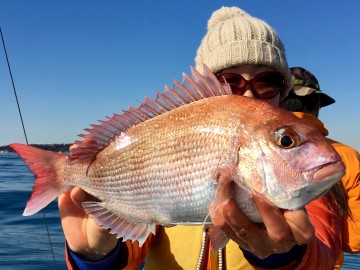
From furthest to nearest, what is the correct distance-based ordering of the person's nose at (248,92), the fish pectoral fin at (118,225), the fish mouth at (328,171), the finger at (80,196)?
the person's nose at (248,92) < the finger at (80,196) < the fish pectoral fin at (118,225) < the fish mouth at (328,171)

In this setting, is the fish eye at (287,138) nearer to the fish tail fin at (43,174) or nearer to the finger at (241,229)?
the finger at (241,229)

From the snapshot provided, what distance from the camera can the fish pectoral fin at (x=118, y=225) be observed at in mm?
2354

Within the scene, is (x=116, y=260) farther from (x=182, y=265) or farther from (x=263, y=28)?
(x=263, y=28)

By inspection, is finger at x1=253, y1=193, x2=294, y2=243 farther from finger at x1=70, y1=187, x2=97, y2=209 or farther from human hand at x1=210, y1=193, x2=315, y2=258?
finger at x1=70, y1=187, x2=97, y2=209

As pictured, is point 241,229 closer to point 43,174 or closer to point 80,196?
point 80,196

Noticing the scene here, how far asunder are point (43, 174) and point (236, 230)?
136 centimetres

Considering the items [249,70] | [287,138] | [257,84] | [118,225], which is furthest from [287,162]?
[249,70]

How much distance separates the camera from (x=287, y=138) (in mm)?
1865

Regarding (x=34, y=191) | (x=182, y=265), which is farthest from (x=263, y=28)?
(x=34, y=191)

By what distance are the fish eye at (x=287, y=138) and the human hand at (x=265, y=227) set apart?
27 centimetres

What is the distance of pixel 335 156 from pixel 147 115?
1.11m

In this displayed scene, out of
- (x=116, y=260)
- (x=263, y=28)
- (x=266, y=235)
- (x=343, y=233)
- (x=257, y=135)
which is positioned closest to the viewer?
(x=257, y=135)

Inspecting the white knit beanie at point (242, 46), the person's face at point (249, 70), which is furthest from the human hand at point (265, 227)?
the white knit beanie at point (242, 46)

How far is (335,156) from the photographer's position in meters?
1.77
